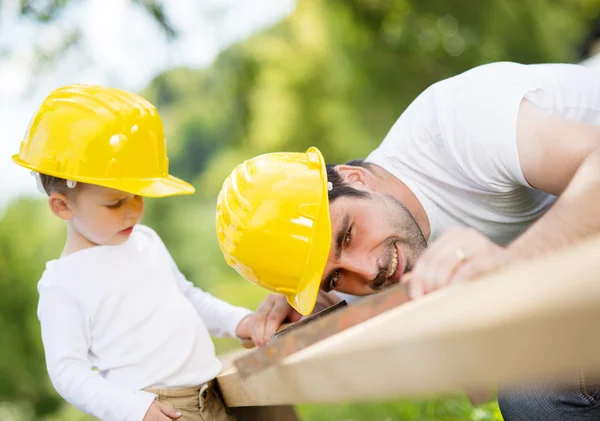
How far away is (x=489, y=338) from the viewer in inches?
27.7

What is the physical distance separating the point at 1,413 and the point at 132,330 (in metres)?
7.08

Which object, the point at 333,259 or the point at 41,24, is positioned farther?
the point at 41,24

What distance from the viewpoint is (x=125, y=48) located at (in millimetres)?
7562

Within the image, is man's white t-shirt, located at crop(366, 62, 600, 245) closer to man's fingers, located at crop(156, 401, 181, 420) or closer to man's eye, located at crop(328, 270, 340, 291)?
man's eye, located at crop(328, 270, 340, 291)

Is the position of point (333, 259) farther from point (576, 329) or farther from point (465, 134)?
point (576, 329)

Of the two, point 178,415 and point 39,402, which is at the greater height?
point 178,415

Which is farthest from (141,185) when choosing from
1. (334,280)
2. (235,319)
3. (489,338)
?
(489,338)

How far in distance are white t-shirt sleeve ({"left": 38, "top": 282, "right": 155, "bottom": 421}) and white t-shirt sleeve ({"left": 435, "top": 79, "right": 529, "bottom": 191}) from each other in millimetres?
1169

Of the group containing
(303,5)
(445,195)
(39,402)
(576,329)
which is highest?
(576,329)

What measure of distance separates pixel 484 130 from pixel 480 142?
4 cm

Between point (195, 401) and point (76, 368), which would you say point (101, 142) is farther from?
point (195, 401)

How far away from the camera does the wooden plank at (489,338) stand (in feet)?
2.10

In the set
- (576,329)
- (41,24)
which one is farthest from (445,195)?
(41,24)

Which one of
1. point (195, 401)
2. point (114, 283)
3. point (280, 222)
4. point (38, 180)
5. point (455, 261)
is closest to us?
point (455, 261)
